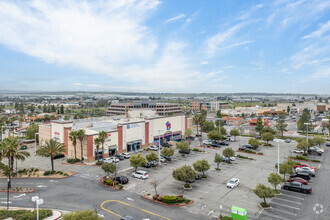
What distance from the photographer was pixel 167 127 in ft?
238

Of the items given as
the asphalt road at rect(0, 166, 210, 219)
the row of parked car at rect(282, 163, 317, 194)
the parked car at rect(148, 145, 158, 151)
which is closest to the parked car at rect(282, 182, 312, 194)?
the row of parked car at rect(282, 163, 317, 194)

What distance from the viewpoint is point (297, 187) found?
3394cm

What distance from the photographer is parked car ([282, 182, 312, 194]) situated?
3325 centimetres

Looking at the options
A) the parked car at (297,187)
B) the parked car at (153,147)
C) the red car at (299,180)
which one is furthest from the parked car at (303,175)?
the parked car at (153,147)

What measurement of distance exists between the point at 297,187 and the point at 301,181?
352 centimetres

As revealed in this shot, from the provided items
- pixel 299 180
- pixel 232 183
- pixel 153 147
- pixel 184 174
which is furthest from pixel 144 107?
pixel 299 180

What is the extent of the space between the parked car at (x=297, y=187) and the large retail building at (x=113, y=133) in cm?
2797

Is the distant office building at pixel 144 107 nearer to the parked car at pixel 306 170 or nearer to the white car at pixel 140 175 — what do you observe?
the white car at pixel 140 175

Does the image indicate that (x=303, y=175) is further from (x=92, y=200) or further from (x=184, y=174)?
(x=92, y=200)

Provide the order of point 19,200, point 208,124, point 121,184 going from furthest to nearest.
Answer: point 208,124, point 121,184, point 19,200

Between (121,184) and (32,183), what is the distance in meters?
16.0

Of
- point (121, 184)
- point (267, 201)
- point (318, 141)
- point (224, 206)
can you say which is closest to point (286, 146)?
point (318, 141)

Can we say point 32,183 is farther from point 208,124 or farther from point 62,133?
point 208,124

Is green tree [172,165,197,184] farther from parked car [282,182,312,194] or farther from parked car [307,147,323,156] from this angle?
parked car [307,147,323,156]
